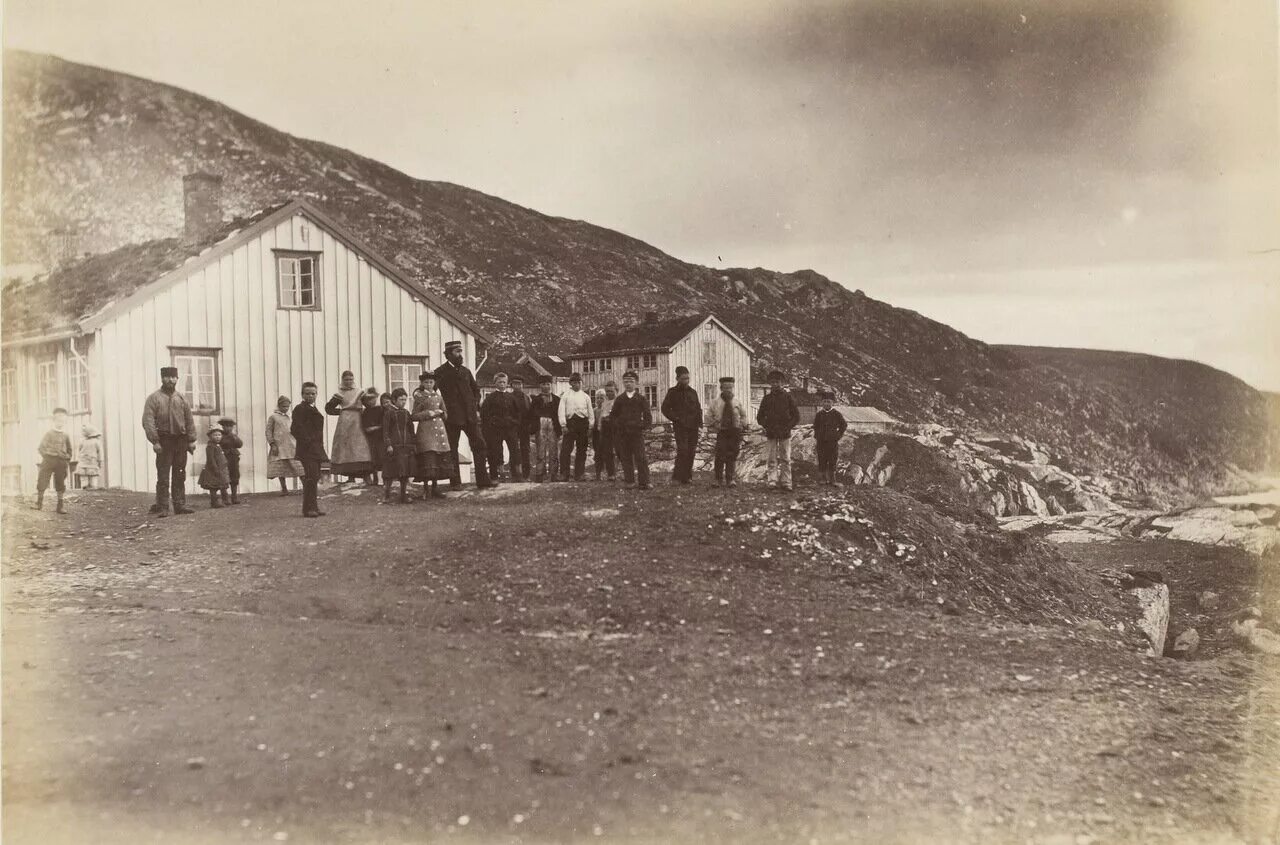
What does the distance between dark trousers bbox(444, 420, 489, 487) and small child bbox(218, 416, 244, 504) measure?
2722 mm

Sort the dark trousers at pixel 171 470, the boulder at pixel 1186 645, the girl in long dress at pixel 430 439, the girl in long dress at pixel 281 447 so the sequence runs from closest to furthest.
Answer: the dark trousers at pixel 171 470
the girl in long dress at pixel 281 447
the boulder at pixel 1186 645
the girl in long dress at pixel 430 439

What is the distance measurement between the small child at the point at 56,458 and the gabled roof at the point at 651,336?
22.4 meters

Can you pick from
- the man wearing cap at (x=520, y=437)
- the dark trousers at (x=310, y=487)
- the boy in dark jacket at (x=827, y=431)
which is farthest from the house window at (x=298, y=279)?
the boy in dark jacket at (x=827, y=431)

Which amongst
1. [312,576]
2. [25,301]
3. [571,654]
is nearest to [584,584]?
[571,654]

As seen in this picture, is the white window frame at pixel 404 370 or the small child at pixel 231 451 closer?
the small child at pixel 231 451

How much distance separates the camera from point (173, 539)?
5.93m

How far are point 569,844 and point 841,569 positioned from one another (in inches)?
170

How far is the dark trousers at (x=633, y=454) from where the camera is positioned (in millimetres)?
10828

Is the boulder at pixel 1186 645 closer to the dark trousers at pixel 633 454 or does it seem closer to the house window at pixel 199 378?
the dark trousers at pixel 633 454

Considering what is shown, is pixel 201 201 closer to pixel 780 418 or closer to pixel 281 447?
pixel 281 447

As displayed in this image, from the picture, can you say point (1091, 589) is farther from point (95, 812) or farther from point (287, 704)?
point (95, 812)

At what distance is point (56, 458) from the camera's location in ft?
17.4

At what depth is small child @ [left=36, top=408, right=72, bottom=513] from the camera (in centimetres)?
527

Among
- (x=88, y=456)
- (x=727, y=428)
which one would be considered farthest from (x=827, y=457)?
(x=88, y=456)
